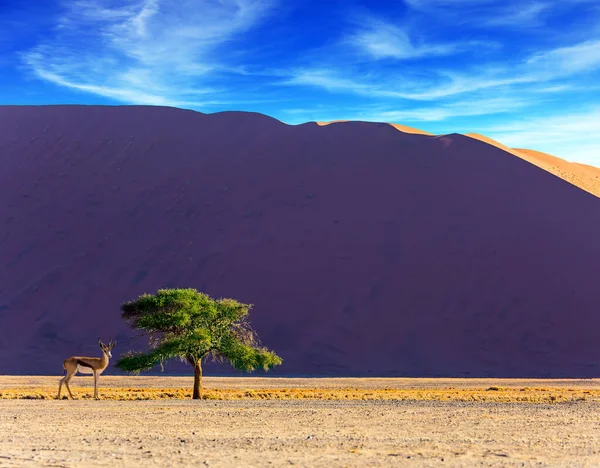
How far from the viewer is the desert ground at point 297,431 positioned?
37.1ft

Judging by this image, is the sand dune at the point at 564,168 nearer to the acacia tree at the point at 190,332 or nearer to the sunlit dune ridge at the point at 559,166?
the sunlit dune ridge at the point at 559,166

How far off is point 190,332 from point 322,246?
101 ft

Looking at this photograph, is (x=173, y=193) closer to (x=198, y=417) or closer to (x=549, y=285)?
(x=549, y=285)

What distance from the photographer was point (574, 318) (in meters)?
48.7

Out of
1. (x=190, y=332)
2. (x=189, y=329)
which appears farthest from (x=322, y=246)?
(x=190, y=332)

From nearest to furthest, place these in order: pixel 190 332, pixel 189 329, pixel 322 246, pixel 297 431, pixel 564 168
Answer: pixel 297 431 → pixel 190 332 → pixel 189 329 → pixel 322 246 → pixel 564 168

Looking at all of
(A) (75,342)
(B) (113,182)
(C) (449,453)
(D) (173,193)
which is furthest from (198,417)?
(B) (113,182)

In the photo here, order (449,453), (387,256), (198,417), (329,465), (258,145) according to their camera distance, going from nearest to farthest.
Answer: (329,465)
(449,453)
(198,417)
(387,256)
(258,145)

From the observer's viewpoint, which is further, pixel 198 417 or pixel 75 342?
pixel 75 342

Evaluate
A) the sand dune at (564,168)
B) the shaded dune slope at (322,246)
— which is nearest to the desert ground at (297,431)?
the shaded dune slope at (322,246)

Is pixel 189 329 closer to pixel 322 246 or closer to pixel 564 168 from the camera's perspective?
pixel 322 246

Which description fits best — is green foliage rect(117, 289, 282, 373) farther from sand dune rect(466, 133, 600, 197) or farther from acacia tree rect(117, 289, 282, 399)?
sand dune rect(466, 133, 600, 197)

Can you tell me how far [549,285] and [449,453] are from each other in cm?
4091

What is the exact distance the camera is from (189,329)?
25.2 m
